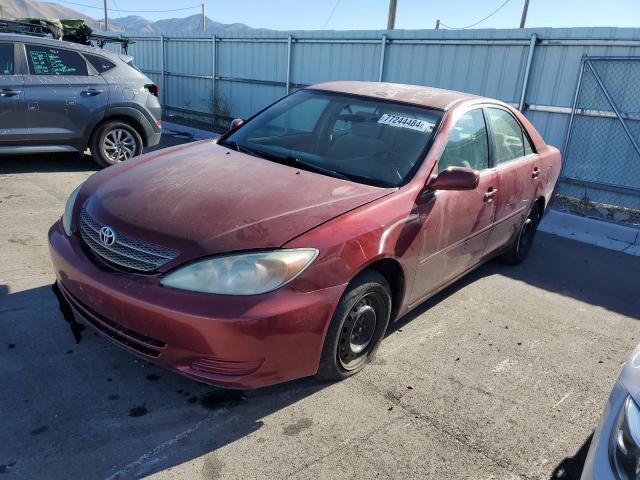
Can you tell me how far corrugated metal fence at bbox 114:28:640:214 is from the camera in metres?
7.67

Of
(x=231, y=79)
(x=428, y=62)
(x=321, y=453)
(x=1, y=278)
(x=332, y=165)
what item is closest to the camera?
(x=321, y=453)

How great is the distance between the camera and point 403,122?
3.62 meters

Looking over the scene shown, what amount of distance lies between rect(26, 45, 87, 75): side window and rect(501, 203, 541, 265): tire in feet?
19.4

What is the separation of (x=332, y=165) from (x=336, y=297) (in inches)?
42.9

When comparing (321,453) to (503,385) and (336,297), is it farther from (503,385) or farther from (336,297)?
(503,385)

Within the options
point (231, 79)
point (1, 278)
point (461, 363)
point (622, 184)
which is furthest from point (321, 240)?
point (231, 79)

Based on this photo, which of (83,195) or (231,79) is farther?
(231,79)

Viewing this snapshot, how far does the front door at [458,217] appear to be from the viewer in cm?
333

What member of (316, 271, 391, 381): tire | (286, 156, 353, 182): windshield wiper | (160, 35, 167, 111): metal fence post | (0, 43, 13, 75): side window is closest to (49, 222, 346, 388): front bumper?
(316, 271, 391, 381): tire

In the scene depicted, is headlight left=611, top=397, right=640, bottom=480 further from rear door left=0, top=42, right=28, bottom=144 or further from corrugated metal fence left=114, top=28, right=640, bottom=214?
rear door left=0, top=42, right=28, bottom=144

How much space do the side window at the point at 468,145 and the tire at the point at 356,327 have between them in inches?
38.9

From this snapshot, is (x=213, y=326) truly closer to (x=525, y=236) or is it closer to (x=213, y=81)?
(x=525, y=236)

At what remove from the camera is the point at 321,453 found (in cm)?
248

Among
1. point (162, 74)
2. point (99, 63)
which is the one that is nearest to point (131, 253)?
point (99, 63)
